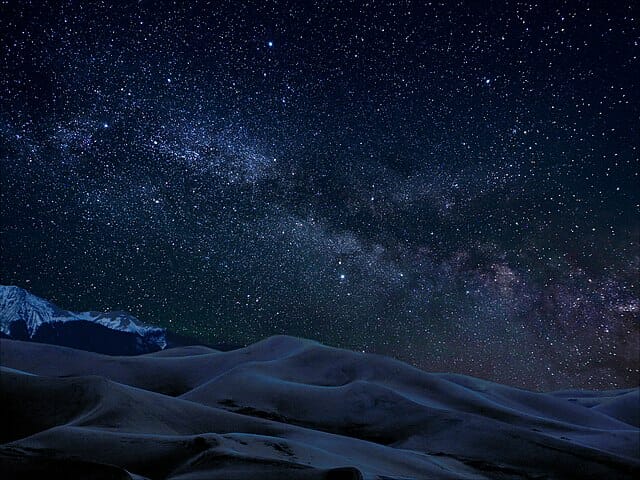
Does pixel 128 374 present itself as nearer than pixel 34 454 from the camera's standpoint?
No

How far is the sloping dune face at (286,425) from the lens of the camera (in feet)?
10.3

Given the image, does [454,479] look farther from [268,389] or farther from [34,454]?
[268,389]

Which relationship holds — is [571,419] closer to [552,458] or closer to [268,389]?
[552,458]

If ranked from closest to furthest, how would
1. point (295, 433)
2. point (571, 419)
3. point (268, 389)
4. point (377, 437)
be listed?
point (295, 433)
point (377, 437)
point (268, 389)
point (571, 419)

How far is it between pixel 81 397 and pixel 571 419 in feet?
30.7

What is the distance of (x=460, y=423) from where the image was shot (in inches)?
254

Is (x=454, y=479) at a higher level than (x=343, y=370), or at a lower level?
lower

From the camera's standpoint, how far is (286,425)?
5492 mm

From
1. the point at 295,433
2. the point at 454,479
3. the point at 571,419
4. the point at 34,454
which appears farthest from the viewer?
the point at 571,419

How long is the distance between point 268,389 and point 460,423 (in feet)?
11.2

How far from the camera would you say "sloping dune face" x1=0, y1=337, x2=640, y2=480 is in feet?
10.3

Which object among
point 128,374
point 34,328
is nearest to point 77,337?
point 34,328

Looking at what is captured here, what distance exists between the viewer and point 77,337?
192625mm

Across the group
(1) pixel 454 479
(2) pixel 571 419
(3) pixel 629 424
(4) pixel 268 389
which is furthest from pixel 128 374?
(3) pixel 629 424
